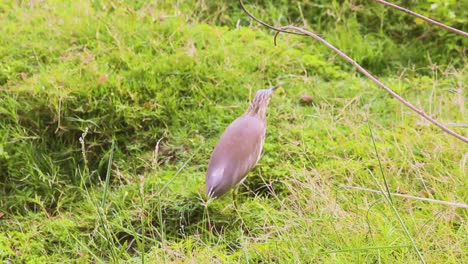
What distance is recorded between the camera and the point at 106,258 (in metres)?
3.70

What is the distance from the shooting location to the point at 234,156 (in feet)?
12.3

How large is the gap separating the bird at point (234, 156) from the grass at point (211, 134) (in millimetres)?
236

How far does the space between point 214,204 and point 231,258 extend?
672mm

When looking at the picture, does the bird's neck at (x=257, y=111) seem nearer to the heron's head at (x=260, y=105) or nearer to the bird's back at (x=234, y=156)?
the heron's head at (x=260, y=105)

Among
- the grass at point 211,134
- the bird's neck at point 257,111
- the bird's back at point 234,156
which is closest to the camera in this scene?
the grass at point 211,134

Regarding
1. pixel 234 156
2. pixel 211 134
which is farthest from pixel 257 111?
pixel 234 156

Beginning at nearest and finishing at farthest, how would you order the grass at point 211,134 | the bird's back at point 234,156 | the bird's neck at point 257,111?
1. the grass at point 211,134
2. the bird's back at point 234,156
3. the bird's neck at point 257,111

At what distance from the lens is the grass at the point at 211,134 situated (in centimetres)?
346

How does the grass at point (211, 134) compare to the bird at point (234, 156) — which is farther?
the bird at point (234, 156)

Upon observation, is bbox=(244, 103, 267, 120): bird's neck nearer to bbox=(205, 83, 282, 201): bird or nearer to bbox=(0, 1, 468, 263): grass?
bbox=(205, 83, 282, 201): bird

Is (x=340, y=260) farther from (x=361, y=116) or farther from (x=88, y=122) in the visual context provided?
(x=88, y=122)

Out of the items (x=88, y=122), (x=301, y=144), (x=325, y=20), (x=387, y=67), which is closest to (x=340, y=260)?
(x=301, y=144)

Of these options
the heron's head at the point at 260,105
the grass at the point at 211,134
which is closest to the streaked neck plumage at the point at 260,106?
the heron's head at the point at 260,105

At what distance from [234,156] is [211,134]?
98 centimetres
